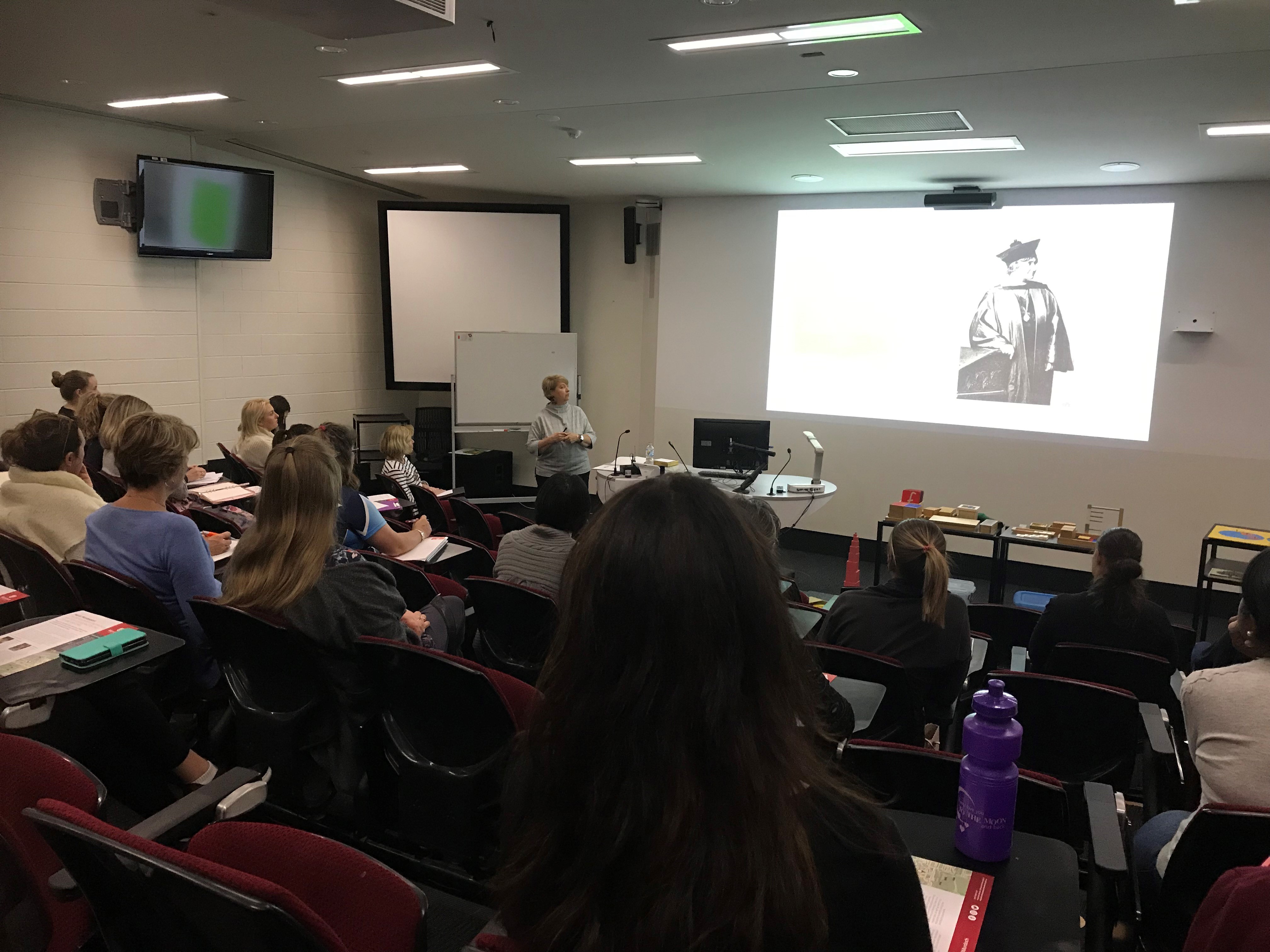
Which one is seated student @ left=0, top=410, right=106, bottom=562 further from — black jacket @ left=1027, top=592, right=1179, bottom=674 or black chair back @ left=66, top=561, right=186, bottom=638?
black jacket @ left=1027, top=592, right=1179, bottom=674

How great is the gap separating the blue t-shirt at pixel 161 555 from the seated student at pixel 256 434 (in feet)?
9.64

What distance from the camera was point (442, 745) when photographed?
7.77 feet

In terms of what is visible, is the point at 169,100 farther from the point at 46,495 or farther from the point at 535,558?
the point at 535,558

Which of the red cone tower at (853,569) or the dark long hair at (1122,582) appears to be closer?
the dark long hair at (1122,582)

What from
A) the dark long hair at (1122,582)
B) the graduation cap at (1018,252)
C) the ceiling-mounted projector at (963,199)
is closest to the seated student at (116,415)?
the dark long hair at (1122,582)

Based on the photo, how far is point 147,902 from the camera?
1.28 meters

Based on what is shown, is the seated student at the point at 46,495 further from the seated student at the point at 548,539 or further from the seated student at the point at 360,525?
the seated student at the point at 548,539

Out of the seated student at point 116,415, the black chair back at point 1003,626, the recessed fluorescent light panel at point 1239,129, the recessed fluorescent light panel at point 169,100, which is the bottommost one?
the black chair back at point 1003,626

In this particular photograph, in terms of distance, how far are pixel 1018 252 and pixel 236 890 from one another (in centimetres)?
726

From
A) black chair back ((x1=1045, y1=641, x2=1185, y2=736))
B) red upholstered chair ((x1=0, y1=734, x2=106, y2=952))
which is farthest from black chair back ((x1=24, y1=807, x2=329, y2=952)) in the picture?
black chair back ((x1=1045, y1=641, x2=1185, y2=736))

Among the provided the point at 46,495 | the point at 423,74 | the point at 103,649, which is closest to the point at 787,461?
the point at 423,74

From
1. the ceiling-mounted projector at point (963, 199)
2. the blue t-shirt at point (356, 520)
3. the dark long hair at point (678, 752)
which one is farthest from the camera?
the ceiling-mounted projector at point (963, 199)

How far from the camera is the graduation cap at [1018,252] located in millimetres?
6934

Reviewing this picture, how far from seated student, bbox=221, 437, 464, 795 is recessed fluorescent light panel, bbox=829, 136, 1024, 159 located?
434 cm
